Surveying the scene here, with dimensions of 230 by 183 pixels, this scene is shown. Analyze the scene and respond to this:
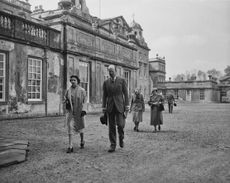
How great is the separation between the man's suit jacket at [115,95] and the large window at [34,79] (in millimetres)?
9038

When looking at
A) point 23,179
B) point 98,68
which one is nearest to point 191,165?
point 23,179

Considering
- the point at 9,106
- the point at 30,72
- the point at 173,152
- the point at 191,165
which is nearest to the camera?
the point at 191,165

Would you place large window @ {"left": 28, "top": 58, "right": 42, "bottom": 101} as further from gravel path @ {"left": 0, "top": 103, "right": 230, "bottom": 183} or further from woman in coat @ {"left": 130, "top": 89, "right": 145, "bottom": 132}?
gravel path @ {"left": 0, "top": 103, "right": 230, "bottom": 183}

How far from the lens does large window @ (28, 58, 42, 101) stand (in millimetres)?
14328

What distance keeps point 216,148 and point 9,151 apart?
195 inches

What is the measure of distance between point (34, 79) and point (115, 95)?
9.45 m

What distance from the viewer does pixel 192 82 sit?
2181 inches

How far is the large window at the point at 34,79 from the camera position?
47.0ft

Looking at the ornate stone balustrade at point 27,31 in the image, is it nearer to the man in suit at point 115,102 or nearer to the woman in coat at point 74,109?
the woman in coat at point 74,109

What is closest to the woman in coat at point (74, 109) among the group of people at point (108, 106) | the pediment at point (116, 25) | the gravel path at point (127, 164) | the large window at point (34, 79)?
Answer: the group of people at point (108, 106)

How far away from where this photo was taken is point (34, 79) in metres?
14.6

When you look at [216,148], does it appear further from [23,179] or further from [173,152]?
[23,179]

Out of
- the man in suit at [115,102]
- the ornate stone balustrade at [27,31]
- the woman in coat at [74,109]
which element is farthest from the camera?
the ornate stone balustrade at [27,31]

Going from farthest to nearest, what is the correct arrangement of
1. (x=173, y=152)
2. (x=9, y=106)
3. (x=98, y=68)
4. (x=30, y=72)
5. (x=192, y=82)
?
(x=192, y=82) → (x=98, y=68) → (x=30, y=72) → (x=9, y=106) → (x=173, y=152)
